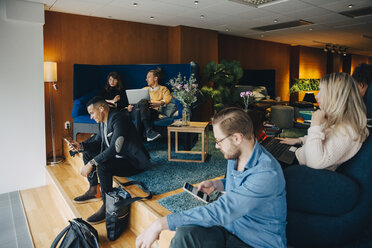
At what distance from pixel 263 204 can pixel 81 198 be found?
2.39 metres

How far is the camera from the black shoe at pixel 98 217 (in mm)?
2698

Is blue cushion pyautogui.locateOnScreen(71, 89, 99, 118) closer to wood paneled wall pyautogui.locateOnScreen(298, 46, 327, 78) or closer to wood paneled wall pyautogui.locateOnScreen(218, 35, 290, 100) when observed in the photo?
wood paneled wall pyautogui.locateOnScreen(218, 35, 290, 100)

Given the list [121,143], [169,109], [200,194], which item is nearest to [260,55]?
[169,109]

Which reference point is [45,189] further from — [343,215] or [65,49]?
[343,215]

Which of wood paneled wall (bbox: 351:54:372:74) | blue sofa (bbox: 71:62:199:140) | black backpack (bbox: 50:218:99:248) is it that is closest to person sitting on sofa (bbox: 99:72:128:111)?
blue sofa (bbox: 71:62:199:140)

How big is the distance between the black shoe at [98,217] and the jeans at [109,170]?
119 mm

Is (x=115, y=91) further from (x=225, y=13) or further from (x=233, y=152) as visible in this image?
(x=233, y=152)

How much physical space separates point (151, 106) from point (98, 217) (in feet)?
7.19

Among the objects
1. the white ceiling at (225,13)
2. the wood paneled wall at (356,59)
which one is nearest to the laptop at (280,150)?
the white ceiling at (225,13)

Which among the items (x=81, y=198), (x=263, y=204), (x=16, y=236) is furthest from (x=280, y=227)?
(x=16, y=236)

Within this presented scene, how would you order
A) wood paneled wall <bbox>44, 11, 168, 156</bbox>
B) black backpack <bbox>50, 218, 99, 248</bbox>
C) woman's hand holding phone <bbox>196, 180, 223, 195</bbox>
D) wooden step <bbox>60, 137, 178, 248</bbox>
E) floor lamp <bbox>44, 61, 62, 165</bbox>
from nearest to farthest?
woman's hand holding phone <bbox>196, 180, 223, 195</bbox>, black backpack <bbox>50, 218, 99, 248</bbox>, wooden step <bbox>60, 137, 178, 248</bbox>, floor lamp <bbox>44, 61, 62, 165</bbox>, wood paneled wall <bbox>44, 11, 168, 156</bbox>

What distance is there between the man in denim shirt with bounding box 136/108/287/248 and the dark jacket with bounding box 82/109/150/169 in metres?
1.59

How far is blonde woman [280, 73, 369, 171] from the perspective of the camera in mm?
1447

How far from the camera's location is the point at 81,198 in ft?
10.1
